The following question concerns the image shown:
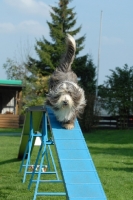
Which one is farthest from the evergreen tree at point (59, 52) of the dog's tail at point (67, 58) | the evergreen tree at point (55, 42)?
the dog's tail at point (67, 58)

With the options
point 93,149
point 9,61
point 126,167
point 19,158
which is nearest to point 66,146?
point 126,167

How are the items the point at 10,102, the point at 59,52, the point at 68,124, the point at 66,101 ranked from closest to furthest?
the point at 66,101, the point at 68,124, the point at 10,102, the point at 59,52

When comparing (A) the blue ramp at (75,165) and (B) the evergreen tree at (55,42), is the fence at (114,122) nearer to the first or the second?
(B) the evergreen tree at (55,42)

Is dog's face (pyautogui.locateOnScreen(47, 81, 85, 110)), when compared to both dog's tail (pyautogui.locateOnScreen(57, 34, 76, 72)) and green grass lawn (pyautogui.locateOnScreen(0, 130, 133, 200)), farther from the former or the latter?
green grass lawn (pyautogui.locateOnScreen(0, 130, 133, 200))

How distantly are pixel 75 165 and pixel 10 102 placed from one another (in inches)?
1142

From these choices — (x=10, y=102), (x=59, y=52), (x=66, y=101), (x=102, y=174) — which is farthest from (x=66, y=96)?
(x=59, y=52)

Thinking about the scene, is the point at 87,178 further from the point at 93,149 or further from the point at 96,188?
the point at 93,149

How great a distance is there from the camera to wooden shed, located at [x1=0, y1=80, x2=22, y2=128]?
106 ft

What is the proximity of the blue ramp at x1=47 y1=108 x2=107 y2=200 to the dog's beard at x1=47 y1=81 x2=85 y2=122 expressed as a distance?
0.99 ft

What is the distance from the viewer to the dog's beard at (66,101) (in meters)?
7.95

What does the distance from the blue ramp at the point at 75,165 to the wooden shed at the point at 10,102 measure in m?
23.8

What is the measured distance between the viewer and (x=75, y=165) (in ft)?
25.0

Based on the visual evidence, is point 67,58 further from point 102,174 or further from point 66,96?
point 102,174

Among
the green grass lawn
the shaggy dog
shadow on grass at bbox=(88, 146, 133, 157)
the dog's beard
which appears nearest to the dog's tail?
the shaggy dog
